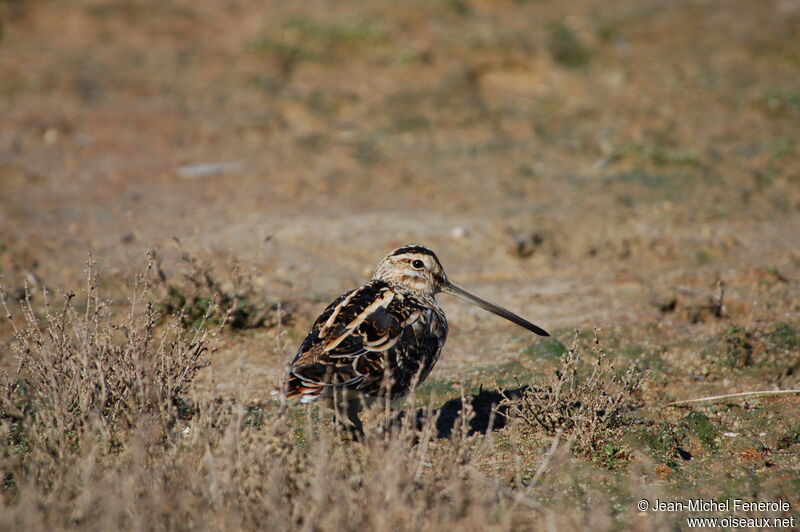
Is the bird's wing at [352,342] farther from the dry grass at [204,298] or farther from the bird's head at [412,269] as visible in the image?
the dry grass at [204,298]

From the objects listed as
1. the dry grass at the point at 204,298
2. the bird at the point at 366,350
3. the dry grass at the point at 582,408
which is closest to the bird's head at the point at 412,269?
the bird at the point at 366,350

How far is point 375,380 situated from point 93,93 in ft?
28.5

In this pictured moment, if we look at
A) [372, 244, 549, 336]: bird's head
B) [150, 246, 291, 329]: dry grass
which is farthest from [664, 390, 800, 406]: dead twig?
[150, 246, 291, 329]: dry grass

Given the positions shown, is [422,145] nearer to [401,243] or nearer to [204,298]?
[401,243]

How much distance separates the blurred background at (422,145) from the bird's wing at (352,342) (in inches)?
51.5

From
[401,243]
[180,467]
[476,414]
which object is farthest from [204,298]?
[180,467]

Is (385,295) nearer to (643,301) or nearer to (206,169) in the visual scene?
(643,301)

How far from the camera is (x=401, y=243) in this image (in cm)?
784

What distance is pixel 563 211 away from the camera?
838 cm

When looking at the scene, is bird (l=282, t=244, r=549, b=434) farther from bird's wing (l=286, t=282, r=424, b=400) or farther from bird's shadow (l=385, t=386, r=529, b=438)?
bird's shadow (l=385, t=386, r=529, b=438)

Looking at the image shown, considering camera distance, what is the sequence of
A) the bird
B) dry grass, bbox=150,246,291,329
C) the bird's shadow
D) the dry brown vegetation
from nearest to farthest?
the dry brown vegetation, the bird, the bird's shadow, dry grass, bbox=150,246,291,329

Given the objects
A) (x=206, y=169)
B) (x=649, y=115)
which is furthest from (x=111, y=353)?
(x=649, y=115)

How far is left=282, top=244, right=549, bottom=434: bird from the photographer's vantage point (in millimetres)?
4320

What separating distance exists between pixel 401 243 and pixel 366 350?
3376mm
